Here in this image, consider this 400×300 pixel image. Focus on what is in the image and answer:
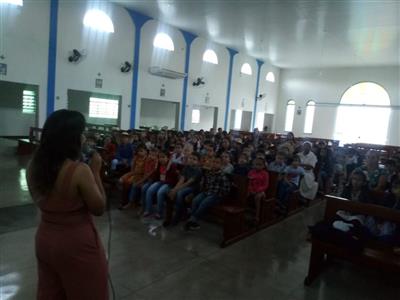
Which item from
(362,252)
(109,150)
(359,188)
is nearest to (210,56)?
(109,150)

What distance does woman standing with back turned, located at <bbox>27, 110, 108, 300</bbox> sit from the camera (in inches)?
55.5

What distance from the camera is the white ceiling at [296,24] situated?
31.7 ft

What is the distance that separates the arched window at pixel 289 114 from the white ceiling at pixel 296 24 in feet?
15.1

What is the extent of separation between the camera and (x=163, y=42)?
42.9ft

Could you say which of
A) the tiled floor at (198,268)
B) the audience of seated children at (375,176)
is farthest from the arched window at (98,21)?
the audience of seated children at (375,176)

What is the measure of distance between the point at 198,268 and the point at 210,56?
13.4m

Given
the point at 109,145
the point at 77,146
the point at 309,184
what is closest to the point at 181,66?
the point at 109,145

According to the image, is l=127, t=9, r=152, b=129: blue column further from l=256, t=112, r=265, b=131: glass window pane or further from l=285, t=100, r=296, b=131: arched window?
l=285, t=100, r=296, b=131: arched window

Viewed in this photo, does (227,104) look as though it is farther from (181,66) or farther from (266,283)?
(266,283)

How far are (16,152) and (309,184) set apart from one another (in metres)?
8.35

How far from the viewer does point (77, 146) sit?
1463 millimetres

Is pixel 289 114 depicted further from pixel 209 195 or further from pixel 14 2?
pixel 209 195

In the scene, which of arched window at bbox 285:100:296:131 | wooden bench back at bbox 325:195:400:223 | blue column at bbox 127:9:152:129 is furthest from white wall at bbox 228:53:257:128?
wooden bench back at bbox 325:195:400:223

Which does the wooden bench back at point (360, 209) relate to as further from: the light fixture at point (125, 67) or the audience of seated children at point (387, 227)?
the light fixture at point (125, 67)
